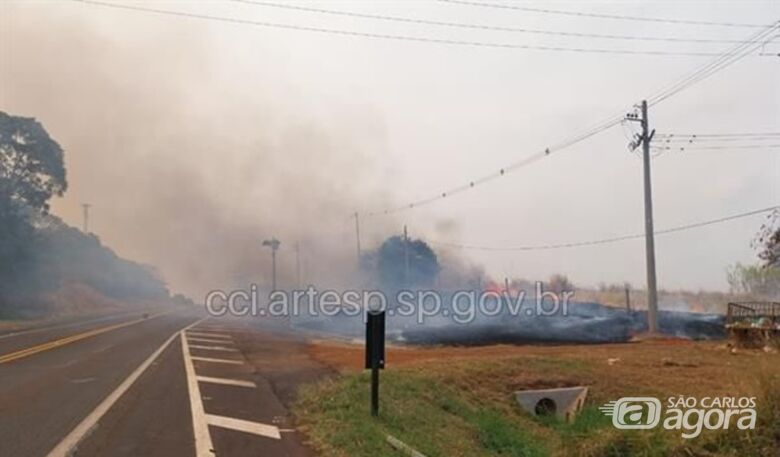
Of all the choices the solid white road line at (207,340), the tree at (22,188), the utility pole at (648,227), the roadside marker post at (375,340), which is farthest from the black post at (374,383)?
the tree at (22,188)

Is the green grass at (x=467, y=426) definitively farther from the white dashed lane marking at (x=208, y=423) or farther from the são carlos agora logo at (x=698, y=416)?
the white dashed lane marking at (x=208, y=423)

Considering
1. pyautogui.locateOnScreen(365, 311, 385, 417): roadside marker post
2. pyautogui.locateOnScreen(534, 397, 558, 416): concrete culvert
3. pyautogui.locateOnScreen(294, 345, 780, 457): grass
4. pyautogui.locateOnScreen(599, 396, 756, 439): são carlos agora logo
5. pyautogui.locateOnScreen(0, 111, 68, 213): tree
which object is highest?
pyautogui.locateOnScreen(0, 111, 68, 213): tree

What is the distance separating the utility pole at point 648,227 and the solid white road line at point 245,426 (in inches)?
959

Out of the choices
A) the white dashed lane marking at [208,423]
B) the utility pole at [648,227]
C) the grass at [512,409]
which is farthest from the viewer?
the utility pole at [648,227]

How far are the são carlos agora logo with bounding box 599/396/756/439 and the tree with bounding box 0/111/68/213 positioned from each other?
158ft

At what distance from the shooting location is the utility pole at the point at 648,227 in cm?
2920

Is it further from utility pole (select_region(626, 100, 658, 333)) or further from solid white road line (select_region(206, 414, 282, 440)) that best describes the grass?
utility pole (select_region(626, 100, 658, 333))

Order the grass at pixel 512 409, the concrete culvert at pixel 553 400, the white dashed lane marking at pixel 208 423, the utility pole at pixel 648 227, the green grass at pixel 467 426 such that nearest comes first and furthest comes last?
the green grass at pixel 467 426, the grass at pixel 512 409, the white dashed lane marking at pixel 208 423, the concrete culvert at pixel 553 400, the utility pole at pixel 648 227

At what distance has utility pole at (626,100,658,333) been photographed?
29.2m

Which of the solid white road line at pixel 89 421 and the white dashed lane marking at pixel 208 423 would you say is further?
the white dashed lane marking at pixel 208 423

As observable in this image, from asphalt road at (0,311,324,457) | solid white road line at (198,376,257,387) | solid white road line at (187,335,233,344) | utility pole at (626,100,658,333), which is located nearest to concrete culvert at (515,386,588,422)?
asphalt road at (0,311,324,457)

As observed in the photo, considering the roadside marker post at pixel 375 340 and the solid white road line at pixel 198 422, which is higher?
the roadside marker post at pixel 375 340

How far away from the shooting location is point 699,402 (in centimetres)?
899

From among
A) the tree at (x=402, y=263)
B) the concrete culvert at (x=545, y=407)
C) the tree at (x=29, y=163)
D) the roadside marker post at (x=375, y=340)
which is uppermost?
the tree at (x=29, y=163)
